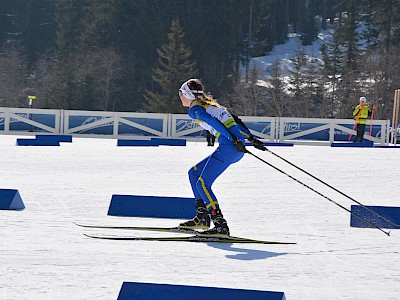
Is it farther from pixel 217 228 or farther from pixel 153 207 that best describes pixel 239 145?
pixel 153 207

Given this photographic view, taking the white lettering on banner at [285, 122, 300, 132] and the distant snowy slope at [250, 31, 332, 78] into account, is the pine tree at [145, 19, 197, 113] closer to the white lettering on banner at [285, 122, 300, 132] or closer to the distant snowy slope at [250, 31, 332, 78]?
the distant snowy slope at [250, 31, 332, 78]

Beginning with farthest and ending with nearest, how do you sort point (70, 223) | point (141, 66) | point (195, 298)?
point (141, 66) → point (70, 223) → point (195, 298)

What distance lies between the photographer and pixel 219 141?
304 inches

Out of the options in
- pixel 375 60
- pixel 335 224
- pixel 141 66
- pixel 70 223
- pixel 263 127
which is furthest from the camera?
pixel 141 66

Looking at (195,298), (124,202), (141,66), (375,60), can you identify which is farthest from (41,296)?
(141,66)

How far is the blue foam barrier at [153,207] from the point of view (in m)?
9.51

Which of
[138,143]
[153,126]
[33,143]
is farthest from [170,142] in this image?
[153,126]

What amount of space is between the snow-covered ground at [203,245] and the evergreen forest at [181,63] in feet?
121

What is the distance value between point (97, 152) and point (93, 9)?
1673 inches

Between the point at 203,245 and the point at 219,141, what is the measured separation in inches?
36.8

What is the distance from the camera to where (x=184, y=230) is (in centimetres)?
825

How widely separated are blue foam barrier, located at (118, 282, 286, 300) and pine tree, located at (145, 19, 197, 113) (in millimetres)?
47977

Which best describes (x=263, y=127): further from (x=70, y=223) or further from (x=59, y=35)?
(x=59, y=35)

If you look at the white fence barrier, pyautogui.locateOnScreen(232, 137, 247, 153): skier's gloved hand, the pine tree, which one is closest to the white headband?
pyautogui.locateOnScreen(232, 137, 247, 153): skier's gloved hand
